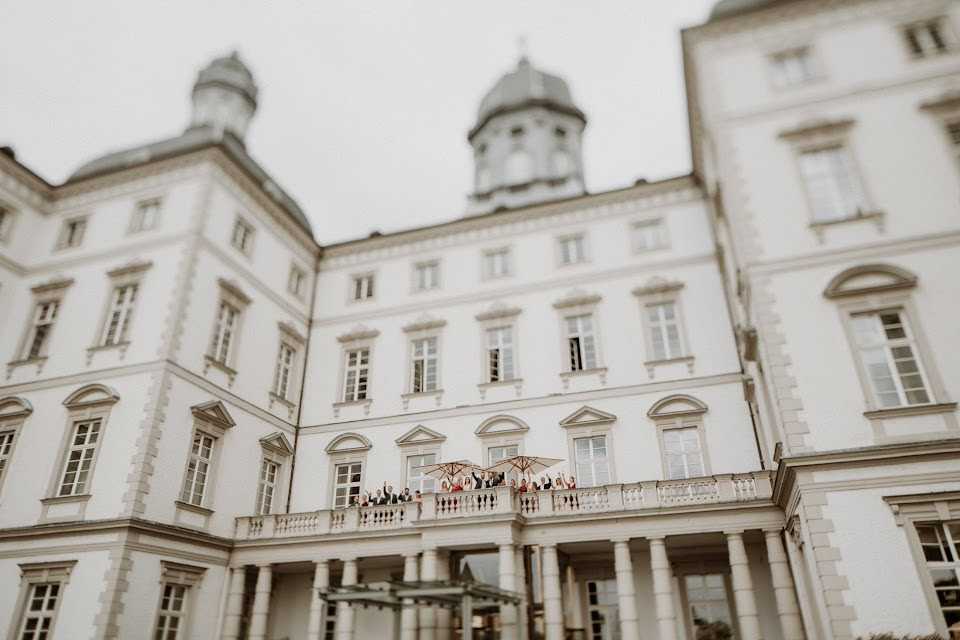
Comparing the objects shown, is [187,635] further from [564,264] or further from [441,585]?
[564,264]

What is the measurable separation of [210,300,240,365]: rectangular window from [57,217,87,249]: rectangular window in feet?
19.1

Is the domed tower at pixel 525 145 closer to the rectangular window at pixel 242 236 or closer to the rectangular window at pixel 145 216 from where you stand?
the rectangular window at pixel 242 236

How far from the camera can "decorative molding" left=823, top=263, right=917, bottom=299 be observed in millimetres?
15086

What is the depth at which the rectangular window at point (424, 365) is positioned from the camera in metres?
24.8

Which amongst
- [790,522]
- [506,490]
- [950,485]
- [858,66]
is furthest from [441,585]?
[858,66]

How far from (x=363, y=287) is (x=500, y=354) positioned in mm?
7123

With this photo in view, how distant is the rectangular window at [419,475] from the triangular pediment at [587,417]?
480cm

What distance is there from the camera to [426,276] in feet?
89.1

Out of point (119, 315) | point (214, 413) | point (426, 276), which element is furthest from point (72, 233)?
point (426, 276)

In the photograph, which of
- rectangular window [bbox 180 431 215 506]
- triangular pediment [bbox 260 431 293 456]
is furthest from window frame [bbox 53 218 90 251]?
triangular pediment [bbox 260 431 293 456]

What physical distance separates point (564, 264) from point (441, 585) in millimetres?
13707

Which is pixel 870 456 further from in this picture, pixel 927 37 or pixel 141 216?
pixel 141 216

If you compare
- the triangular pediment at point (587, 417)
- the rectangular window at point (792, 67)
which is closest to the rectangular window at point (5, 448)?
the triangular pediment at point (587, 417)

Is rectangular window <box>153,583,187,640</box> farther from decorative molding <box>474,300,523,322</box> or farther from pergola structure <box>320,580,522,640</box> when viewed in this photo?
decorative molding <box>474,300,523,322</box>
